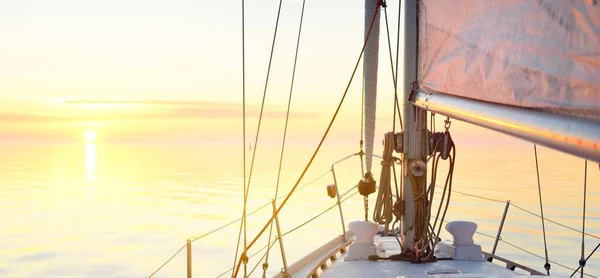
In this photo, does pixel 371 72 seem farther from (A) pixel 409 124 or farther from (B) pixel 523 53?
(B) pixel 523 53

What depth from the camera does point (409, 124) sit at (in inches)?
246

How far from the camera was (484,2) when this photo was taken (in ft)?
9.19

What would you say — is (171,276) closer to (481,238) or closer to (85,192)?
(481,238)

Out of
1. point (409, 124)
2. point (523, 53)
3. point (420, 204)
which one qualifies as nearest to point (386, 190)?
A: point (420, 204)

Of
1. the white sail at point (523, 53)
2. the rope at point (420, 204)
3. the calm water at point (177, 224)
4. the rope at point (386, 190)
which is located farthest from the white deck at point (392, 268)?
the calm water at point (177, 224)

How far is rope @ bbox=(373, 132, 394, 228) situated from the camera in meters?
6.51

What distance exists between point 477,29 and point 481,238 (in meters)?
16.8

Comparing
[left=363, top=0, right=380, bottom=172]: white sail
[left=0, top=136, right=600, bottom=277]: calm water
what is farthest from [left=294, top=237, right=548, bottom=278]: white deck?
[left=0, top=136, right=600, bottom=277]: calm water

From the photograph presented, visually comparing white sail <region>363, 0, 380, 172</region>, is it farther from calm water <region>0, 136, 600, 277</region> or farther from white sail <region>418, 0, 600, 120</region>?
calm water <region>0, 136, 600, 277</region>

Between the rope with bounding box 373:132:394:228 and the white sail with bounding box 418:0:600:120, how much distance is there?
106 inches

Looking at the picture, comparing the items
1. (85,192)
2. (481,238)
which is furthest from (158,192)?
(481,238)

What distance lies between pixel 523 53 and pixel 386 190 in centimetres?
445

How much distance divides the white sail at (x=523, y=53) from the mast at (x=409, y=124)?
2148mm

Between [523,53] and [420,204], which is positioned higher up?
[523,53]
